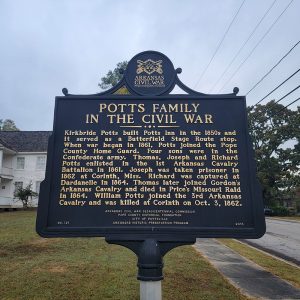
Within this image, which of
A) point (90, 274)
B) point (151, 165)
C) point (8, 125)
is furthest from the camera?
point (8, 125)

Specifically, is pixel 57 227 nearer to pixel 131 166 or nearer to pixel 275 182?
pixel 131 166

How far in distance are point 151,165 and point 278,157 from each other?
1902 inches

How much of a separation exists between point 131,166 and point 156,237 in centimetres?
98

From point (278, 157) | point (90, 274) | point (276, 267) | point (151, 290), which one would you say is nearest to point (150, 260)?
point (151, 290)

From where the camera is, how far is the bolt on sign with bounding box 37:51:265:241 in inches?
174

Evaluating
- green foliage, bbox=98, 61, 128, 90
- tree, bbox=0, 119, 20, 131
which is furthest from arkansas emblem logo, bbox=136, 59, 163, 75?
tree, bbox=0, 119, 20, 131

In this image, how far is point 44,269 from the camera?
8.14 m

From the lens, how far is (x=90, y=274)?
7719 millimetres

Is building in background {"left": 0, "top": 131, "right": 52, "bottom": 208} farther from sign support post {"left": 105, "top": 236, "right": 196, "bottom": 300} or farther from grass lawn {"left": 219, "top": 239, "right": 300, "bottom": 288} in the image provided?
sign support post {"left": 105, "top": 236, "right": 196, "bottom": 300}

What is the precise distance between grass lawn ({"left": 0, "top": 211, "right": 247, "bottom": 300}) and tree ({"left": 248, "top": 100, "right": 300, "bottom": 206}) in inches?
1583

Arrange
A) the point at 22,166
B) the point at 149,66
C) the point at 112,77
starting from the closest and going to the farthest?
the point at 149,66
the point at 112,77
the point at 22,166

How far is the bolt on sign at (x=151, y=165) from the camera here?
4.43 m

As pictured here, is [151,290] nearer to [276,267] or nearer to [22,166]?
[276,267]

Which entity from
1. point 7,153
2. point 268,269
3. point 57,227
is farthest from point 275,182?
point 57,227
